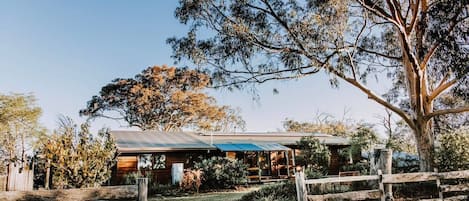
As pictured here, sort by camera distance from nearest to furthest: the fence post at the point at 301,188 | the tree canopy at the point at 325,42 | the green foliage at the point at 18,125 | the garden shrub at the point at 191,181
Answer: the fence post at the point at 301,188, the tree canopy at the point at 325,42, the garden shrub at the point at 191,181, the green foliage at the point at 18,125

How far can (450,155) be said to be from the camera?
940 centimetres

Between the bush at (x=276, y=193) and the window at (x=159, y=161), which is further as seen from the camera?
the window at (x=159, y=161)

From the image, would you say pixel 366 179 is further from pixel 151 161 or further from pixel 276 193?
pixel 151 161

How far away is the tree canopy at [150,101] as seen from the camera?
2478 cm

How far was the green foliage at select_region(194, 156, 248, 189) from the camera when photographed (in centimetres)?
1371

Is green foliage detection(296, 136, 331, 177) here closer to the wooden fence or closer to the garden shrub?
the garden shrub

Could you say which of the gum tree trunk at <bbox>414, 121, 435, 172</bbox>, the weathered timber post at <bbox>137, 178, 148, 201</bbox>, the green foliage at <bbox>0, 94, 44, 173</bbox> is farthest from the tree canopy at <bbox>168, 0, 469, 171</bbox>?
the green foliage at <bbox>0, 94, 44, 173</bbox>

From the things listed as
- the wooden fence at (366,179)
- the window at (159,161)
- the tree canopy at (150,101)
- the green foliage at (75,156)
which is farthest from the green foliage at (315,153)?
the green foliage at (75,156)

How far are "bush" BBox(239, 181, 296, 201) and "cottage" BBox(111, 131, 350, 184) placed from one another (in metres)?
6.47

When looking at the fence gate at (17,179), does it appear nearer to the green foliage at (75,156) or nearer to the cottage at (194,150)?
the green foliage at (75,156)

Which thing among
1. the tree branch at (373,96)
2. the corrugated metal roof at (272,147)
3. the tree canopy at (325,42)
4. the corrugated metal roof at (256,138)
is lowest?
the corrugated metal roof at (272,147)

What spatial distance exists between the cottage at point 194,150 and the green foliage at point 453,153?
29.1ft

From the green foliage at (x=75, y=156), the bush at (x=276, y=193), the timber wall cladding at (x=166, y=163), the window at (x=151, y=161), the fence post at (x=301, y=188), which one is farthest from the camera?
the window at (x=151, y=161)

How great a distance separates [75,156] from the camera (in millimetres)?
7055
